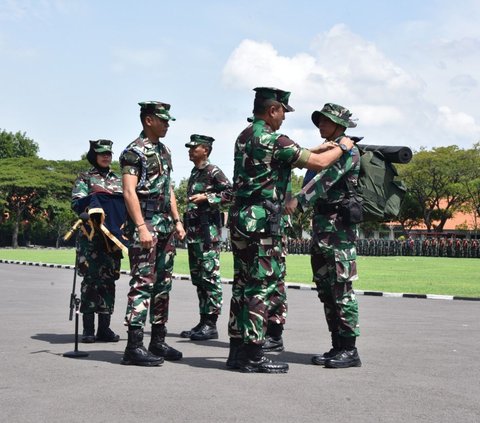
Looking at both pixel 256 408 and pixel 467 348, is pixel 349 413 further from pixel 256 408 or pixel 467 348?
pixel 467 348

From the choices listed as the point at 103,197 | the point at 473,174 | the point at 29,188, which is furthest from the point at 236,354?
the point at 29,188

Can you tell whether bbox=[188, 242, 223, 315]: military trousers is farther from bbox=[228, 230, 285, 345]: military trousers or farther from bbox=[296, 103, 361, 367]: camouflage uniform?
bbox=[228, 230, 285, 345]: military trousers

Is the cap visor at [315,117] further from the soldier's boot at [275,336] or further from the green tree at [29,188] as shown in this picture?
the green tree at [29,188]

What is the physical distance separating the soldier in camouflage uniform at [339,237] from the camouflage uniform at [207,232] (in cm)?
225

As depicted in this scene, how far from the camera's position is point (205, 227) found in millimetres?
8789

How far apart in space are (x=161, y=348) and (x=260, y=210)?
1.55 metres

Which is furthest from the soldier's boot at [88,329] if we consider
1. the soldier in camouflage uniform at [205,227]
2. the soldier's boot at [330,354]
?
the soldier's boot at [330,354]

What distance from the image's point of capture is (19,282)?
19.3 meters

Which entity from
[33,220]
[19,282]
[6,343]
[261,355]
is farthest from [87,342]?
[33,220]

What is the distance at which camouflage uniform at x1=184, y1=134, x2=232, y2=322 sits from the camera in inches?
345

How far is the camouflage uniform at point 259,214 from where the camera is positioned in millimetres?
6191

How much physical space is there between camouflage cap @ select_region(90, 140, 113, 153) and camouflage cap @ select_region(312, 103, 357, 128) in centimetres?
274

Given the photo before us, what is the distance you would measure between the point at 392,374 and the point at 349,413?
1503 millimetres

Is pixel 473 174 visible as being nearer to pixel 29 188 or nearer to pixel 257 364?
pixel 29 188
